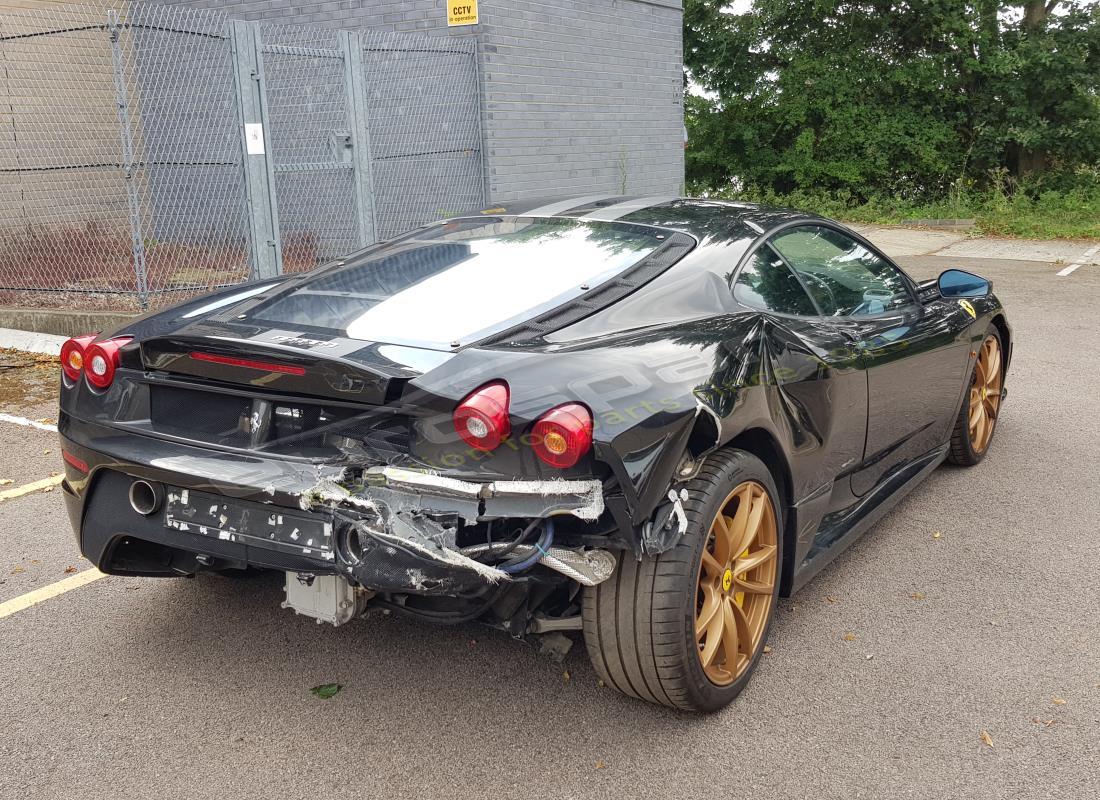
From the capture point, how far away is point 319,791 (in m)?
2.72

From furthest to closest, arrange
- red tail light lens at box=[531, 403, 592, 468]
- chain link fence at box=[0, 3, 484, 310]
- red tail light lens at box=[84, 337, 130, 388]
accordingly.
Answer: chain link fence at box=[0, 3, 484, 310] < red tail light lens at box=[84, 337, 130, 388] < red tail light lens at box=[531, 403, 592, 468]

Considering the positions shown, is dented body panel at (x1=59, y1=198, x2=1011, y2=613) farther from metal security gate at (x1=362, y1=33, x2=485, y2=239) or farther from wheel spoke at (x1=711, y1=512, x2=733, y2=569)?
metal security gate at (x1=362, y1=33, x2=485, y2=239)

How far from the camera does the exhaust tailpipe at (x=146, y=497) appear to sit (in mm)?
2977

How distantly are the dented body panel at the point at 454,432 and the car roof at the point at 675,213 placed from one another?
0.03m

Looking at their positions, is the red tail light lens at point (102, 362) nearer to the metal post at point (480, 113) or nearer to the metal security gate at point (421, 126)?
the metal security gate at point (421, 126)

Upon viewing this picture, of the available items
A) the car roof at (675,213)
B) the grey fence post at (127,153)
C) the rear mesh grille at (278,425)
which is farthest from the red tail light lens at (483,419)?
Answer: the grey fence post at (127,153)

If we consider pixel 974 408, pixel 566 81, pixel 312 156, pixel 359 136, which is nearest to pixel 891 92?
pixel 566 81

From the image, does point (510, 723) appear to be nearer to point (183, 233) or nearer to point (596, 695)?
point (596, 695)

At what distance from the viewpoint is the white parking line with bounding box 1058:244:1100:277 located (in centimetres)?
1248

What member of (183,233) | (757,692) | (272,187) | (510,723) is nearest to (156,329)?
(510,723)

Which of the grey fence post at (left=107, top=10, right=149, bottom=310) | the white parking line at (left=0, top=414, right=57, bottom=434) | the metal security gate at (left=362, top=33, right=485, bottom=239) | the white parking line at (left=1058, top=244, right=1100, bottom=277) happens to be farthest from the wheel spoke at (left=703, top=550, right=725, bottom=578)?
the white parking line at (left=1058, top=244, right=1100, bottom=277)

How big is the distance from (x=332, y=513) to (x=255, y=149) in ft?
21.9

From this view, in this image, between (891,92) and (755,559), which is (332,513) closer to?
(755,559)

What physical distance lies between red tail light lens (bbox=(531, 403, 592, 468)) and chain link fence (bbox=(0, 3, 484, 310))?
6.67m
